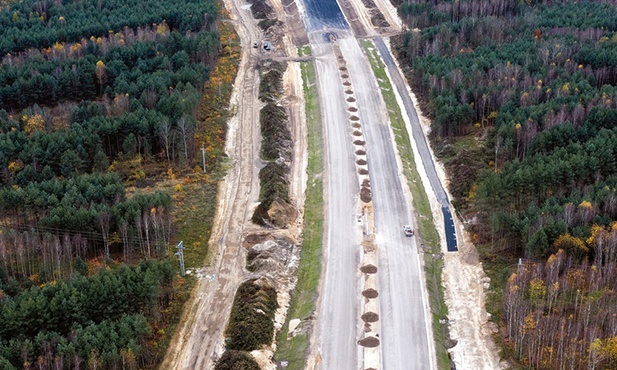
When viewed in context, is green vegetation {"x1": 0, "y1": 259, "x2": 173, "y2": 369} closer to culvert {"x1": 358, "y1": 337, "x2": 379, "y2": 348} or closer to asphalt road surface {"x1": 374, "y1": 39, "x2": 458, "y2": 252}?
culvert {"x1": 358, "y1": 337, "x2": 379, "y2": 348}

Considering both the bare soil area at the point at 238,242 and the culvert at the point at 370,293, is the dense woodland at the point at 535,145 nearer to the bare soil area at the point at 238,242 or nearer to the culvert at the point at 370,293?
the culvert at the point at 370,293

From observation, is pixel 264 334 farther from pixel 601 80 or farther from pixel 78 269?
pixel 601 80

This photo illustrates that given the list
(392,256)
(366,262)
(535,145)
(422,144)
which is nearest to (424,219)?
(392,256)

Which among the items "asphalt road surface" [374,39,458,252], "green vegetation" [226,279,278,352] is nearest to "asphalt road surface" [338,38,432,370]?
"asphalt road surface" [374,39,458,252]

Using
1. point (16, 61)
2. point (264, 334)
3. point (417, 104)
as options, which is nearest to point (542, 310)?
point (264, 334)

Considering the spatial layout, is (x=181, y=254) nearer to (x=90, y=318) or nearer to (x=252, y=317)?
(x=252, y=317)

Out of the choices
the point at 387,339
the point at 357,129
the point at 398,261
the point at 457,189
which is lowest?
the point at 387,339

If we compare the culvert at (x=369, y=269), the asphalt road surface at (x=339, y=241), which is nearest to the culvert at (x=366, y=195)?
the asphalt road surface at (x=339, y=241)
